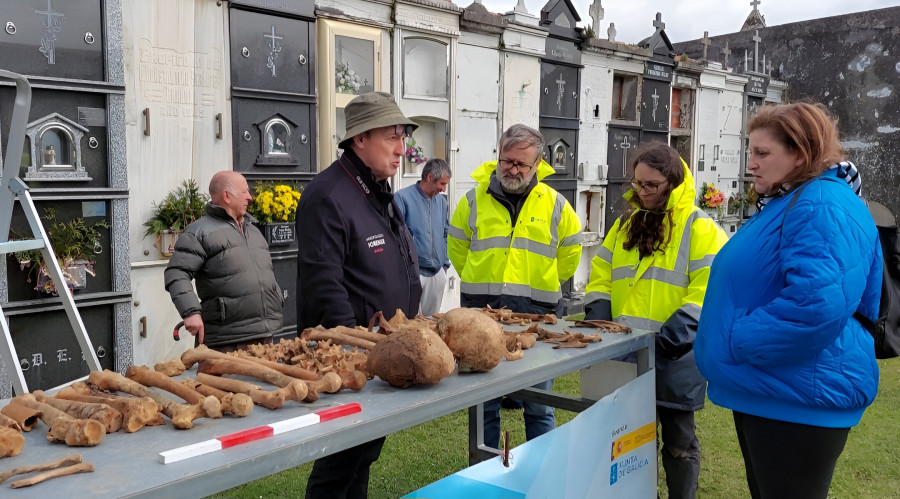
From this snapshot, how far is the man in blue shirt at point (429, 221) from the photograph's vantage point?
6203 mm

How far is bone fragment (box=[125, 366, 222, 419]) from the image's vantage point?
1655 mm

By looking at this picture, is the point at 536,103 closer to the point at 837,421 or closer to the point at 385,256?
the point at 385,256

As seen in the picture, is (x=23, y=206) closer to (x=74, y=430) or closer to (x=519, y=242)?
(x=74, y=430)

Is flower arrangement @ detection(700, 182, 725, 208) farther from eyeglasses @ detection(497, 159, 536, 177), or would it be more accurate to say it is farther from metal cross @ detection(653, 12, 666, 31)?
eyeglasses @ detection(497, 159, 536, 177)

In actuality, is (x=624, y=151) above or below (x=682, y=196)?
above

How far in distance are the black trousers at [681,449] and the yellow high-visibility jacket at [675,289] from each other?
0.27 feet

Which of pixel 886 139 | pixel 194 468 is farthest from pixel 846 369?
pixel 886 139

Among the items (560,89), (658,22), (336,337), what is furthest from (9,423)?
(658,22)

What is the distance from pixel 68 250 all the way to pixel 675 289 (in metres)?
4.28

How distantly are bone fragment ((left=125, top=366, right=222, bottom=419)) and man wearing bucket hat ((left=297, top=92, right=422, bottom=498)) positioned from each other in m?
0.89

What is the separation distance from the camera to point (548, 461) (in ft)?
7.31

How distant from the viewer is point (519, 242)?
4.04m

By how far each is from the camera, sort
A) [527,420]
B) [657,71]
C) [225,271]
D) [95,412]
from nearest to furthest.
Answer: [95,412] < [527,420] < [225,271] < [657,71]

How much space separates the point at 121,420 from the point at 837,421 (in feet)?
7.04
